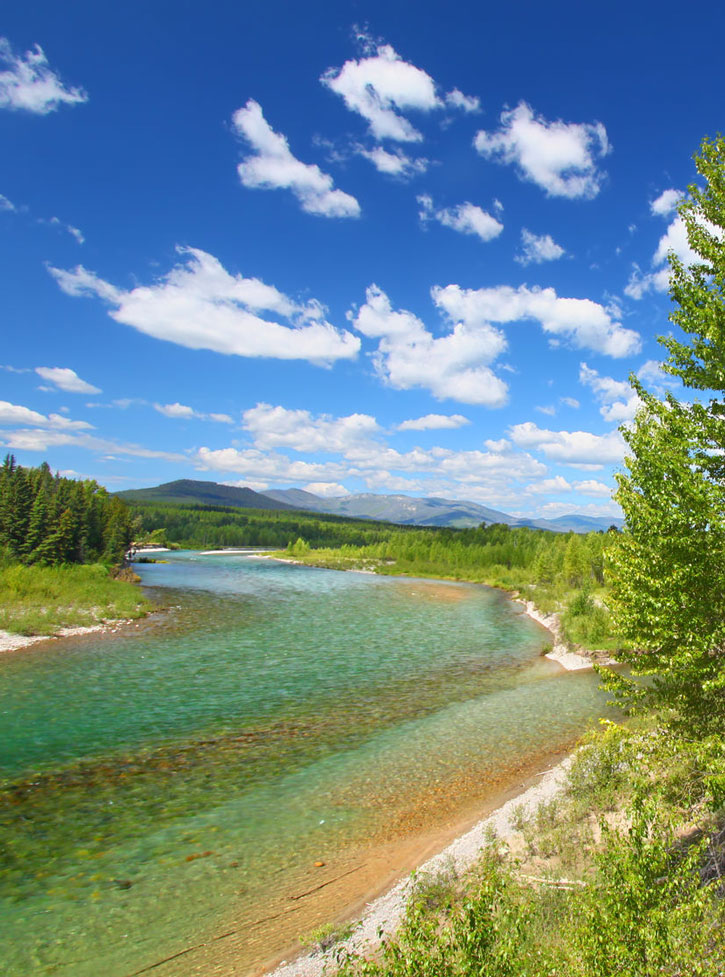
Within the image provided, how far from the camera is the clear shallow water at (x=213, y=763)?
516 inches

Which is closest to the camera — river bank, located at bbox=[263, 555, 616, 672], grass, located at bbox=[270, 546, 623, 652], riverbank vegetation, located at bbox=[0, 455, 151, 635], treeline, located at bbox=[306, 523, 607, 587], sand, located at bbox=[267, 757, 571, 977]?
sand, located at bbox=[267, 757, 571, 977]

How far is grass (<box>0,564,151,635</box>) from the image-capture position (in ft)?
151

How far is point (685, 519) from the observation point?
12914mm

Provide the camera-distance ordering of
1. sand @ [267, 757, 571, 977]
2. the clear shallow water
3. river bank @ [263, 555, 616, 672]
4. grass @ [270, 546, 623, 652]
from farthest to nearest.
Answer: grass @ [270, 546, 623, 652], river bank @ [263, 555, 616, 672], the clear shallow water, sand @ [267, 757, 571, 977]

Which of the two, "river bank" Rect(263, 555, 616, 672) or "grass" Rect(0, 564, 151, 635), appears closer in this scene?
"river bank" Rect(263, 555, 616, 672)

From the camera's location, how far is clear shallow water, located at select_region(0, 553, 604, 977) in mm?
13102

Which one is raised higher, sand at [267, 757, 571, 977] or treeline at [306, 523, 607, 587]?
treeline at [306, 523, 607, 587]

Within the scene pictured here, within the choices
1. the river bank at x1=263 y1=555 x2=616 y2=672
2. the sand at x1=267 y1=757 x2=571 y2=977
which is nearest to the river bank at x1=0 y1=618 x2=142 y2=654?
the sand at x1=267 y1=757 x2=571 y2=977

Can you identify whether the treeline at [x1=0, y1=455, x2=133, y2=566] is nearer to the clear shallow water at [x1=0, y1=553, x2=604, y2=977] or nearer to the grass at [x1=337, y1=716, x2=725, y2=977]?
the clear shallow water at [x1=0, y1=553, x2=604, y2=977]

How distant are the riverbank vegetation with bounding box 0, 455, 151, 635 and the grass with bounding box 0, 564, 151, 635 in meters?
0.07

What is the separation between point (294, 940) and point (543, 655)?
3879 centimetres

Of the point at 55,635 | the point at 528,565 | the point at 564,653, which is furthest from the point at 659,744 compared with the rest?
the point at 528,565

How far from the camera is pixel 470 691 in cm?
3338

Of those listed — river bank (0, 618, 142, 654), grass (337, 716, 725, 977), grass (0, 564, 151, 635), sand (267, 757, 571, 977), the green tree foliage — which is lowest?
river bank (0, 618, 142, 654)
